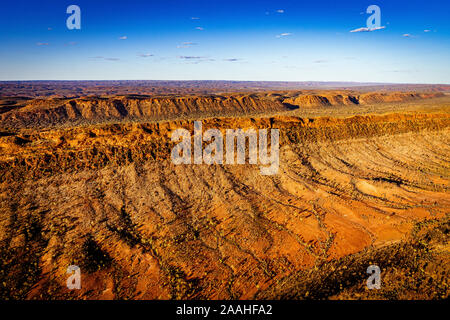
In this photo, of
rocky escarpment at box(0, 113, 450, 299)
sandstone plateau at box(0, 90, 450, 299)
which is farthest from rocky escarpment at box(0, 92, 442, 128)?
sandstone plateau at box(0, 90, 450, 299)

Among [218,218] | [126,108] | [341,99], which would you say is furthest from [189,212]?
[341,99]

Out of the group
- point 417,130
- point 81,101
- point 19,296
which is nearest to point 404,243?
point 19,296

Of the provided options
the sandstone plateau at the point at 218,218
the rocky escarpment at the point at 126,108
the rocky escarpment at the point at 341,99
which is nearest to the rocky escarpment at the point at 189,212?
the sandstone plateau at the point at 218,218

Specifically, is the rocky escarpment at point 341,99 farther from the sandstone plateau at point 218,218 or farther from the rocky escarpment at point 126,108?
the sandstone plateau at point 218,218

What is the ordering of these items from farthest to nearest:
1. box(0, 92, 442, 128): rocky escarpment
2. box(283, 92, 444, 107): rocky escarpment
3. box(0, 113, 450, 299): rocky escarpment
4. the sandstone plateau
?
box(283, 92, 444, 107): rocky escarpment < box(0, 92, 442, 128): rocky escarpment < box(0, 113, 450, 299): rocky escarpment < the sandstone plateau

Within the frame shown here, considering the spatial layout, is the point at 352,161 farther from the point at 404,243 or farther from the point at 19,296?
the point at 19,296

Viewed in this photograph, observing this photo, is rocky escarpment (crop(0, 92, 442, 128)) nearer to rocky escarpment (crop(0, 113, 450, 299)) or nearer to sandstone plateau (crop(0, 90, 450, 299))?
rocky escarpment (crop(0, 113, 450, 299))

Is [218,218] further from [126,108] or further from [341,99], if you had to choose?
[341,99]

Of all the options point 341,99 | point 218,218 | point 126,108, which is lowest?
point 218,218
